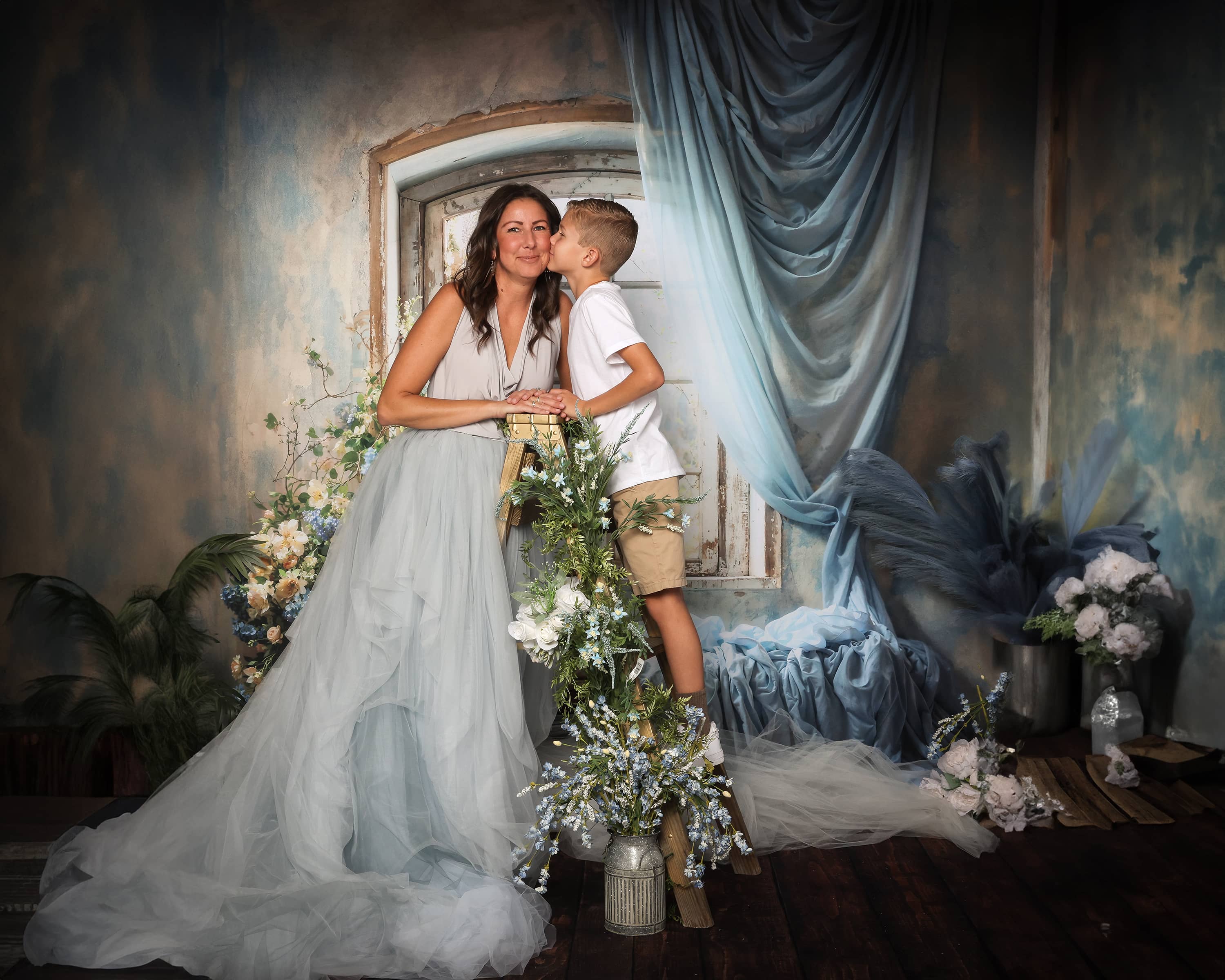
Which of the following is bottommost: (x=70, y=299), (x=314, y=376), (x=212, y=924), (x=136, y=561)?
(x=212, y=924)

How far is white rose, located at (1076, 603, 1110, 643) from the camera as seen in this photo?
11.3 feet

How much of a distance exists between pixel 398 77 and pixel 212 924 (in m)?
2.92

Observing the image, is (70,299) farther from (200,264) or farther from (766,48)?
(766,48)

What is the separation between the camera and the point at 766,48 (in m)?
3.84

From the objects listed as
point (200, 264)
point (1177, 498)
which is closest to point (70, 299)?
point (200, 264)

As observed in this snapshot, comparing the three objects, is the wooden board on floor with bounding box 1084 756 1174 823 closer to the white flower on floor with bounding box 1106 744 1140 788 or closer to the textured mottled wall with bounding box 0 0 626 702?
the white flower on floor with bounding box 1106 744 1140 788

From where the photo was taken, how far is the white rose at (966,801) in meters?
3.01

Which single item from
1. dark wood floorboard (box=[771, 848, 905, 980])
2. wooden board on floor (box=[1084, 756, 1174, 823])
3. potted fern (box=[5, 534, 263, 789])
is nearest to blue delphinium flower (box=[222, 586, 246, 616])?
potted fern (box=[5, 534, 263, 789])

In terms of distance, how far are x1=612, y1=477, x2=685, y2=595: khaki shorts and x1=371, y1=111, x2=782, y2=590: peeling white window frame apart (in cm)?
132

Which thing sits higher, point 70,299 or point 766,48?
point 766,48

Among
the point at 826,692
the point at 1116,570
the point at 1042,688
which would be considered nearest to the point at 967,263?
the point at 1116,570

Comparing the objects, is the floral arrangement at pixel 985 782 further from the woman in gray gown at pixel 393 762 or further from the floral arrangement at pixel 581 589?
the woman in gray gown at pixel 393 762

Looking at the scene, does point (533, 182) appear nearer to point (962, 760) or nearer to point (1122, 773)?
point (962, 760)

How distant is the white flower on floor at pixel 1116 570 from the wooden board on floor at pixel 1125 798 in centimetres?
Result: 55
